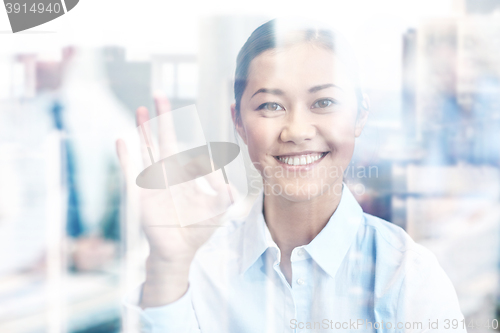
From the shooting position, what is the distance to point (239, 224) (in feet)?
3.65

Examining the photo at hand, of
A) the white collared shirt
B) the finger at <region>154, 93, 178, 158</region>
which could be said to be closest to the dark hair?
the finger at <region>154, 93, 178, 158</region>

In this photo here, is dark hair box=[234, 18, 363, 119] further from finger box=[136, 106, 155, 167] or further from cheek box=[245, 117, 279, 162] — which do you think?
finger box=[136, 106, 155, 167]

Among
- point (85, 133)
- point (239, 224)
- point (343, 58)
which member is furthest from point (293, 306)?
point (85, 133)

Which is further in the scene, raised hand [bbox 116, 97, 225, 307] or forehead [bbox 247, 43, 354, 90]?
raised hand [bbox 116, 97, 225, 307]

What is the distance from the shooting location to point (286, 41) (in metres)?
1.02

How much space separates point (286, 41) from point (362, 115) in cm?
30

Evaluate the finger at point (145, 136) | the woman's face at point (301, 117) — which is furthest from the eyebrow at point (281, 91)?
the finger at point (145, 136)

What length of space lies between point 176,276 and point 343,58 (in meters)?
0.81

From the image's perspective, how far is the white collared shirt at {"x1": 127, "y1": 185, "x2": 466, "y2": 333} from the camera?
102 centimetres

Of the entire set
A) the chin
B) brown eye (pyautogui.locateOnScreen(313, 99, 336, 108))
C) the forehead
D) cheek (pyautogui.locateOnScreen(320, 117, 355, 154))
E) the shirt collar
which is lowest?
the shirt collar

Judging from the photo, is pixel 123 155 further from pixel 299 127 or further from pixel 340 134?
pixel 340 134

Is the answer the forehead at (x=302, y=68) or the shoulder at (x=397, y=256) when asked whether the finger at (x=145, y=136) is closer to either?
the forehead at (x=302, y=68)

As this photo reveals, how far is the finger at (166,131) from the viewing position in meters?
1.12

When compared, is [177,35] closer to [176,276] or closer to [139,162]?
[139,162]
